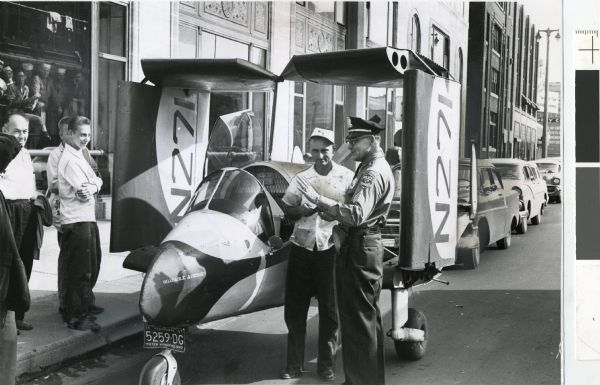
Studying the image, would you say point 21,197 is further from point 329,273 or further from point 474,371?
point 474,371

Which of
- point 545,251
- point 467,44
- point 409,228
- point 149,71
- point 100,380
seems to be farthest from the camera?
point 467,44

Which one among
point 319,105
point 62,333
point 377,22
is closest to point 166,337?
point 62,333

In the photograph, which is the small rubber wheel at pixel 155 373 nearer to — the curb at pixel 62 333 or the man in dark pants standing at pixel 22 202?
the curb at pixel 62 333

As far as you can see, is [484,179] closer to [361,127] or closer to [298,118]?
[298,118]

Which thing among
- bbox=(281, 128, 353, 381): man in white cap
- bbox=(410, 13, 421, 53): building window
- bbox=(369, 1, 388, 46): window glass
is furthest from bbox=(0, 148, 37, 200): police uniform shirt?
bbox=(410, 13, 421, 53): building window

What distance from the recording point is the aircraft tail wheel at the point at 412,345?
5309 millimetres

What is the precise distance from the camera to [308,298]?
5109mm

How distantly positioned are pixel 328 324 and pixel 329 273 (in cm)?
37

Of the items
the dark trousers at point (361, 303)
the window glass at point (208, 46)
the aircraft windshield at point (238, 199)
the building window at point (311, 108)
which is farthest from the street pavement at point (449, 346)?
the window glass at point (208, 46)

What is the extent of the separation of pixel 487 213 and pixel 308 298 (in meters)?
2.77

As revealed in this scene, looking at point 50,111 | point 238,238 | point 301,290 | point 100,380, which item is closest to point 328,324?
point 301,290

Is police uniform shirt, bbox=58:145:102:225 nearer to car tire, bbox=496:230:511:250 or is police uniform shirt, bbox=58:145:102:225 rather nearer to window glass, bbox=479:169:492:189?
window glass, bbox=479:169:492:189

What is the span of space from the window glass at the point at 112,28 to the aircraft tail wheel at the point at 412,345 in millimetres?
4127

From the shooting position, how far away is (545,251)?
5516 mm
